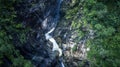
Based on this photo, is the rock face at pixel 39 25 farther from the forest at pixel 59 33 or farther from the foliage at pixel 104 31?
the foliage at pixel 104 31

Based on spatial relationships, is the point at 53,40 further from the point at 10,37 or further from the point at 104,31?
the point at 104,31

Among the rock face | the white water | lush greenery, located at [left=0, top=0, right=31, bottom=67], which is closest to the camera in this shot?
lush greenery, located at [left=0, top=0, right=31, bottom=67]

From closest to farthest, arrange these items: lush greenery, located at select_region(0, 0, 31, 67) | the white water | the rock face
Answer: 1. lush greenery, located at select_region(0, 0, 31, 67)
2. the rock face
3. the white water

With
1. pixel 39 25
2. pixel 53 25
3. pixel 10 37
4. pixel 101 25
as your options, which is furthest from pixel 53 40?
pixel 101 25

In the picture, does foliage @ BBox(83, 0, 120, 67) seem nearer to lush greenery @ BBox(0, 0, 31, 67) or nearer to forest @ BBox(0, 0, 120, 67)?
forest @ BBox(0, 0, 120, 67)

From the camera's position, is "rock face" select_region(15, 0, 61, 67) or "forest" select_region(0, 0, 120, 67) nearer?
"forest" select_region(0, 0, 120, 67)

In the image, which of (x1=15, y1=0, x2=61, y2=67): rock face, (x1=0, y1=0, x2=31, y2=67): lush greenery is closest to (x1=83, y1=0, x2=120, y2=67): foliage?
(x1=15, y1=0, x2=61, y2=67): rock face

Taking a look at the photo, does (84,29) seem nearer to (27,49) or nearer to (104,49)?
(104,49)

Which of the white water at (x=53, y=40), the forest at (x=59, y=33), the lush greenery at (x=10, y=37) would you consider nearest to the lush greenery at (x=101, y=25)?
the forest at (x=59, y=33)
